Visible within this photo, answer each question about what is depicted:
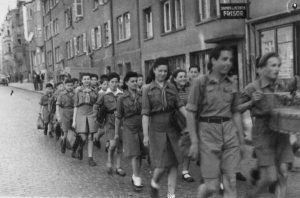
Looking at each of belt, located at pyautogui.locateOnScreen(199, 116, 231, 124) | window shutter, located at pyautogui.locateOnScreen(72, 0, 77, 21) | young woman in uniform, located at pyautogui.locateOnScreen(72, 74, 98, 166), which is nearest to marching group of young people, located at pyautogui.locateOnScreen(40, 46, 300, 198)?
belt, located at pyautogui.locateOnScreen(199, 116, 231, 124)

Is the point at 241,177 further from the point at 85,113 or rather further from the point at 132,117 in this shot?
the point at 85,113

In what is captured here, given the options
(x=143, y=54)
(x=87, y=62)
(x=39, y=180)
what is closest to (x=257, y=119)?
(x=39, y=180)

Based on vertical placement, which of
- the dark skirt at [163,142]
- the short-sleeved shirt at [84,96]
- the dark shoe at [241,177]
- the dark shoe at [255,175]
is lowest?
the dark shoe at [241,177]

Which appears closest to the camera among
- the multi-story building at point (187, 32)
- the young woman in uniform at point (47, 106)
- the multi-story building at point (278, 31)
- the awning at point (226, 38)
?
the multi-story building at point (278, 31)

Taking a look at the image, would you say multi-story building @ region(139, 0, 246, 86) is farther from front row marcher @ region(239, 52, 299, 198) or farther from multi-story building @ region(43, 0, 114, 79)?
front row marcher @ region(239, 52, 299, 198)

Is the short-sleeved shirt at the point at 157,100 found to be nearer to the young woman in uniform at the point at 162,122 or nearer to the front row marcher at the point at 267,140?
the young woman in uniform at the point at 162,122

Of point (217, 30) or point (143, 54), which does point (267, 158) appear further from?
point (143, 54)

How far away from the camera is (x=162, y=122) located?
638 centimetres

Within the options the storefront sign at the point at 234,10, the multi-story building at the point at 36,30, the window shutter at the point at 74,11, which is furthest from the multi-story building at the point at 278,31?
the multi-story building at the point at 36,30

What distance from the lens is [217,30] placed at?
709 inches

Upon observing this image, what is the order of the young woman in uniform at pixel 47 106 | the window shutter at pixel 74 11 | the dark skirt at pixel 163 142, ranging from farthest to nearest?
the window shutter at pixel 74 11, the young woman in uniform at pixel 47 106, the dark skirt at pixel 163 142

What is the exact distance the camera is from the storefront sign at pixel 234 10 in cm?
1521

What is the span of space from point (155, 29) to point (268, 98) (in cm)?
1874

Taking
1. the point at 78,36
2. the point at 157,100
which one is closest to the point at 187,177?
A: the point at 157,100
